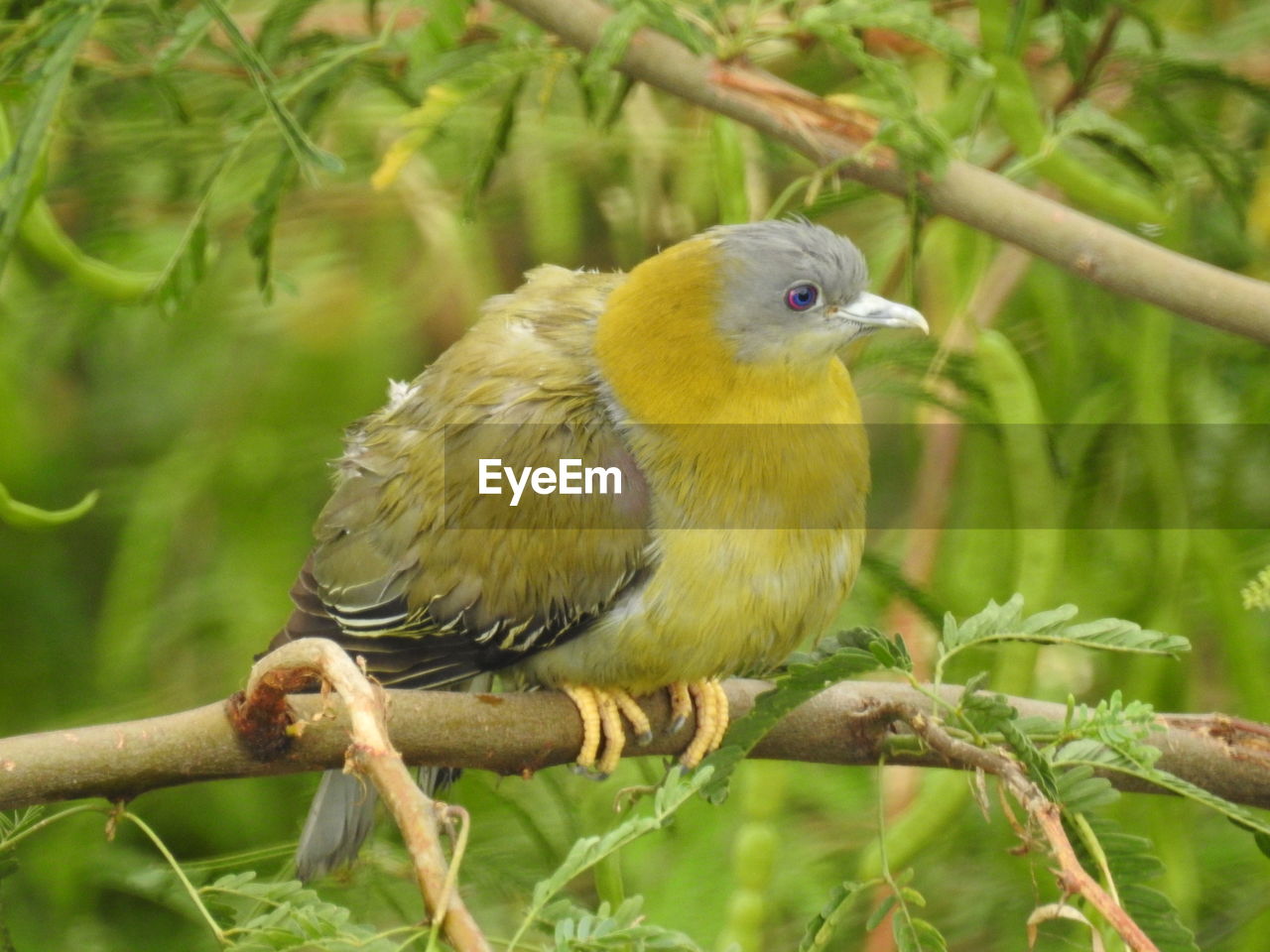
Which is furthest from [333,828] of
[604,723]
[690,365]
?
[690,365]

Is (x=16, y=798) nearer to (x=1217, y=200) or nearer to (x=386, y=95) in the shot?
(x=386, y=95)

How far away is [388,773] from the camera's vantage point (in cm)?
120

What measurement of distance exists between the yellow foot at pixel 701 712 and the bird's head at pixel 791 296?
47cm

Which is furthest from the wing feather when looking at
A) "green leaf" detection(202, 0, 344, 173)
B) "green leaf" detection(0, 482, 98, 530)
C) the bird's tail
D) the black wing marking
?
"green leaf" detection(202, 0, 344, 173)

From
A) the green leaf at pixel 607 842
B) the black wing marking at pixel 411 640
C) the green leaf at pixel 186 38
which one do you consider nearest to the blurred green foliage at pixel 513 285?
the green leaf at pixel 186 38

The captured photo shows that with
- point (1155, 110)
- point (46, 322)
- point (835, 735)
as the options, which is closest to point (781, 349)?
point (835, 735)

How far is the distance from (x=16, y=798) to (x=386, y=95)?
1923mm

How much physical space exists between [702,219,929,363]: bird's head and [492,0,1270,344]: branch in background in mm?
121

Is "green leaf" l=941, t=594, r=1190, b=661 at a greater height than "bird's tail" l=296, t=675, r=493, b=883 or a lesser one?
greater

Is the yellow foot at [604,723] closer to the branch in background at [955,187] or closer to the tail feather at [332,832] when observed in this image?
the tail feather at [332,832]

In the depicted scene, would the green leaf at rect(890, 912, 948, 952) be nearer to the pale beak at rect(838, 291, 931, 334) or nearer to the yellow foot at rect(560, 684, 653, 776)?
the yellow foot at rect(560, 684, 653, 776)

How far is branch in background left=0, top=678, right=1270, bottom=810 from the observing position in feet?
5.57

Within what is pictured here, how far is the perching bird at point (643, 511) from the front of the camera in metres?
2.22

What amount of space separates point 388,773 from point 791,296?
123 centimetres
